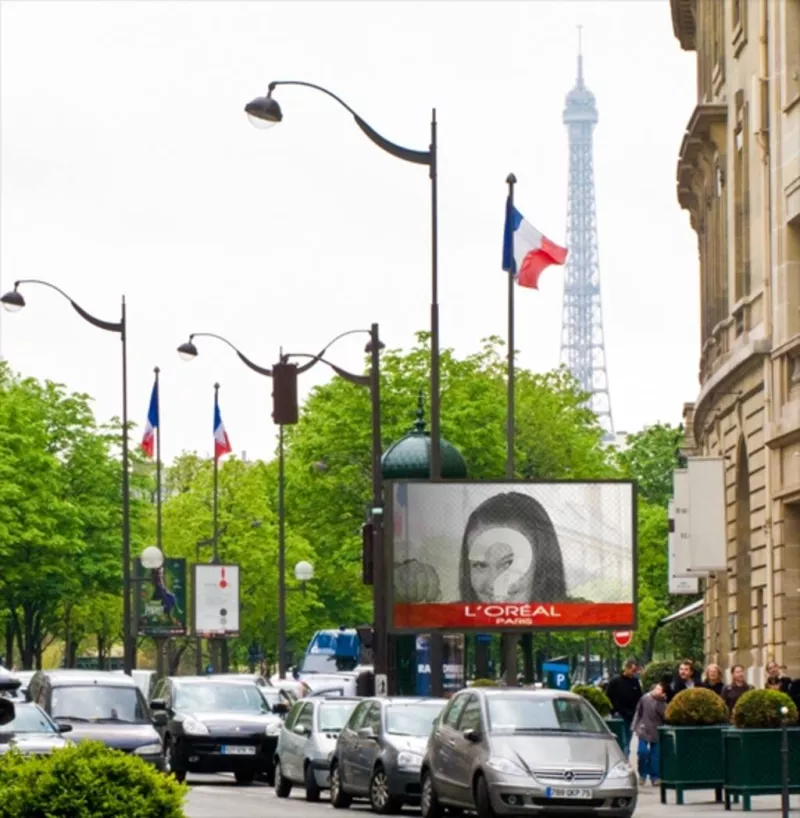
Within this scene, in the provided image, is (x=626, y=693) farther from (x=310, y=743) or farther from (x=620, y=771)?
(x=620, y=771)

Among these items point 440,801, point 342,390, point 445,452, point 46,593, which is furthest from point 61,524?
point 440,801

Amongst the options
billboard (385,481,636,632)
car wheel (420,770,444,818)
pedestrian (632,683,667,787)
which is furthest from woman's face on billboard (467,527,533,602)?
car wheel (420,770,444,818)

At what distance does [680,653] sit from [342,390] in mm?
14745

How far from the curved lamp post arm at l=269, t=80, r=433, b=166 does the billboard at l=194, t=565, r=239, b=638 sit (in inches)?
1830

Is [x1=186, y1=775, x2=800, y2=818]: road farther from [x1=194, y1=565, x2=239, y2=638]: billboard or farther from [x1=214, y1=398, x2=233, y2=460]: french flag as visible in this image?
[x1=194, y1=565, x2=239, y2=638]: billboard

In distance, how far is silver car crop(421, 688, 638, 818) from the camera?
2805 centimetres

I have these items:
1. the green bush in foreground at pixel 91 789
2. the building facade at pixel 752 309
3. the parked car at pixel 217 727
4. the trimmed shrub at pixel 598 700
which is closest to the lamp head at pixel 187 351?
the building facade at pixel 752 309

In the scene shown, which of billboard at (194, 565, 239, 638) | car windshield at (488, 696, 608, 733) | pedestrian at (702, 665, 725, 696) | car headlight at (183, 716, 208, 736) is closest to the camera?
car windshield at (488, 696, 608, 733)

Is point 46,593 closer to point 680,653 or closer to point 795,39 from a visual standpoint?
point 680,653

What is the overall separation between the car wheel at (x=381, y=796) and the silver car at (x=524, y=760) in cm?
196

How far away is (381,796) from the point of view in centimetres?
3281

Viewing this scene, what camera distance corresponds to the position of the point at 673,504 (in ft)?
171

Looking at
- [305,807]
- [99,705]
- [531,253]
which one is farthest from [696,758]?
[531,253]

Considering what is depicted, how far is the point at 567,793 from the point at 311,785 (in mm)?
9459
